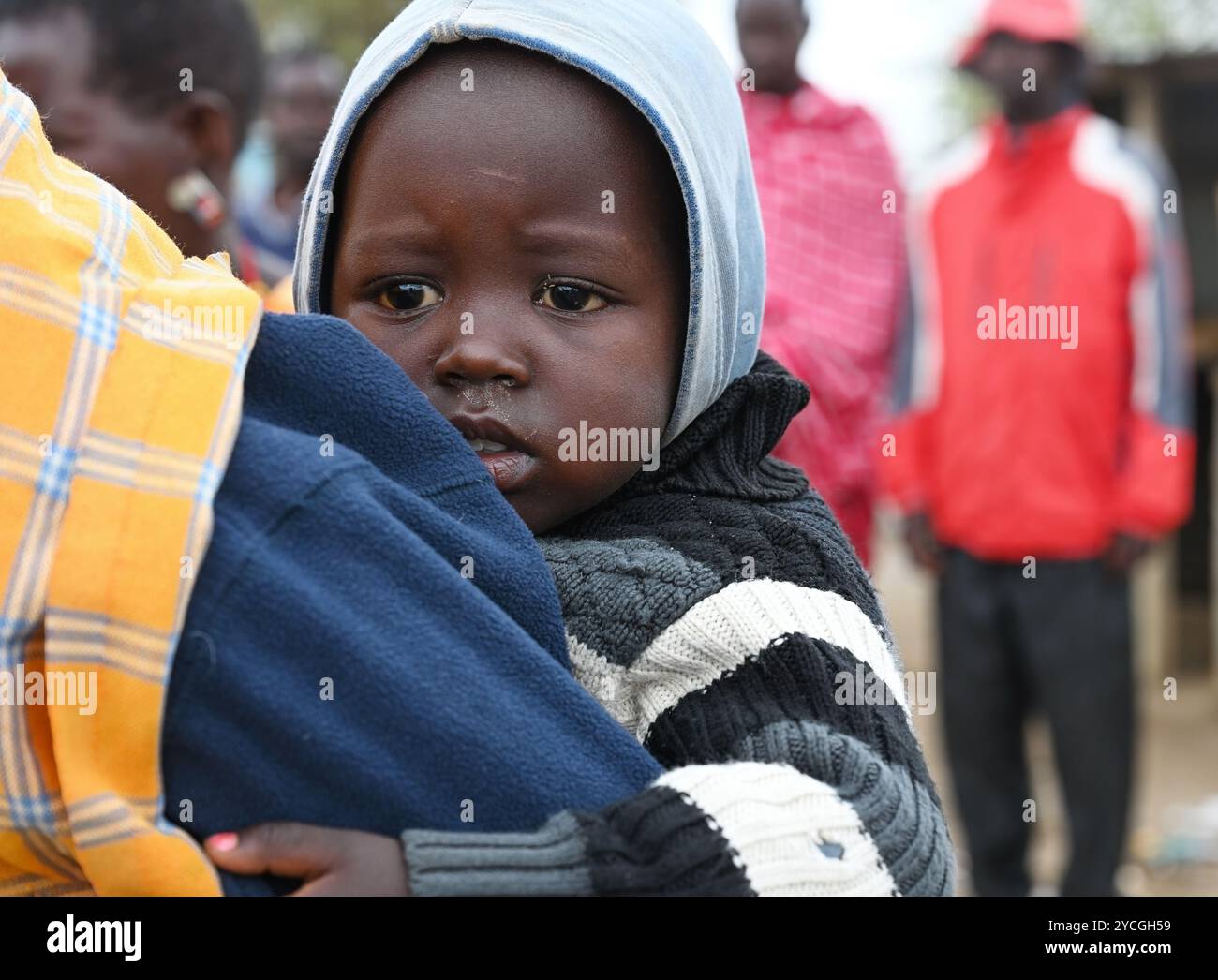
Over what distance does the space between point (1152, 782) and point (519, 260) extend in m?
5.88

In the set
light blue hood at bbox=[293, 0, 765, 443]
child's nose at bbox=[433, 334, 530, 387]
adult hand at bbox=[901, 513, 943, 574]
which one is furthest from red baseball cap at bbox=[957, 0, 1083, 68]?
child's nose at bbox=[433, 334, 530, 387]

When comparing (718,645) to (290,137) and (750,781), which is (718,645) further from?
(290,137)

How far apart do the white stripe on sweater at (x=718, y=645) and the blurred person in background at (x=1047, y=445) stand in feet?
10.9

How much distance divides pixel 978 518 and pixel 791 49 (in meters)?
1.46

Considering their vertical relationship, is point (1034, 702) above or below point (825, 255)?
below

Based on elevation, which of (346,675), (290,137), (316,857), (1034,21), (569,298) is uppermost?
(290,137)

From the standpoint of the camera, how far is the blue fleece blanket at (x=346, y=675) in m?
1.05

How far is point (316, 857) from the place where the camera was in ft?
3.51

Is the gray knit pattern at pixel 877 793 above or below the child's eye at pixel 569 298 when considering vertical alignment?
below

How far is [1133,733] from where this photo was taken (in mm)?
4625

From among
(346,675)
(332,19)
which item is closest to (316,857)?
(346,675)

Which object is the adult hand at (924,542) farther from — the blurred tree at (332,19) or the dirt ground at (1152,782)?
the blurred tree at (332,19)

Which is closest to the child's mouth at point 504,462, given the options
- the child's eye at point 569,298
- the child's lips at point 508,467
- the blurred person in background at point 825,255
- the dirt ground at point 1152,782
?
the child's lips at point 508,467

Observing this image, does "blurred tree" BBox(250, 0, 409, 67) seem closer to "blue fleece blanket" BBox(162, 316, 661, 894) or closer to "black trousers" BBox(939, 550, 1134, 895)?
"black trousers" BBox(939, 550, 1134, 895)
